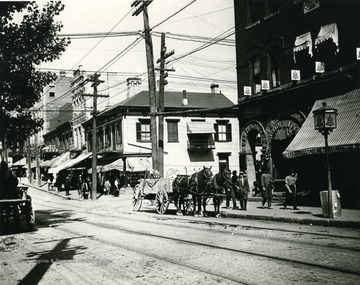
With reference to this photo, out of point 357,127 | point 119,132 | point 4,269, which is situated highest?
point 119,132

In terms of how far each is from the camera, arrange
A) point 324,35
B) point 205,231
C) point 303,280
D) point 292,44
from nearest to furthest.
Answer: point 303,280 < point 205,231 < point 324,35 < point 292,44

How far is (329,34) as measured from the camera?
16391mm

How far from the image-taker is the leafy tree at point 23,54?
41.7 feet

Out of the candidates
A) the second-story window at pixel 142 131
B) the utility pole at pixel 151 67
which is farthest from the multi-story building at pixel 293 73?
the second-story window at pixel 142 131

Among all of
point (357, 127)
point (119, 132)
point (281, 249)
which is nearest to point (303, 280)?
point (281, 249)

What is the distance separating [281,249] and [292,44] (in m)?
13.3

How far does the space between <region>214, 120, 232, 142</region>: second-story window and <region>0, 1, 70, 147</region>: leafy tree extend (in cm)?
2899

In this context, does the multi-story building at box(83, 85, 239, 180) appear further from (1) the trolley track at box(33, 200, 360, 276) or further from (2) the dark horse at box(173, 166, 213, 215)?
(1) the trolley track at box(33, 200, 360, 276)

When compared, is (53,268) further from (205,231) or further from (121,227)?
(121,227)

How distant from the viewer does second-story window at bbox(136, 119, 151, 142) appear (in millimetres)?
38344

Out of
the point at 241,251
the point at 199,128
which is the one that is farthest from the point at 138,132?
the point at 241,251

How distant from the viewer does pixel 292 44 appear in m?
19.2

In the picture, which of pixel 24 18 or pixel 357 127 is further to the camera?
pixel 357 127

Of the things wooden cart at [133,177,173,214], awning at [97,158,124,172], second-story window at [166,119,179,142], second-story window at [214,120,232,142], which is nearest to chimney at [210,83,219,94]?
second-story window at [214,120,232,142]
